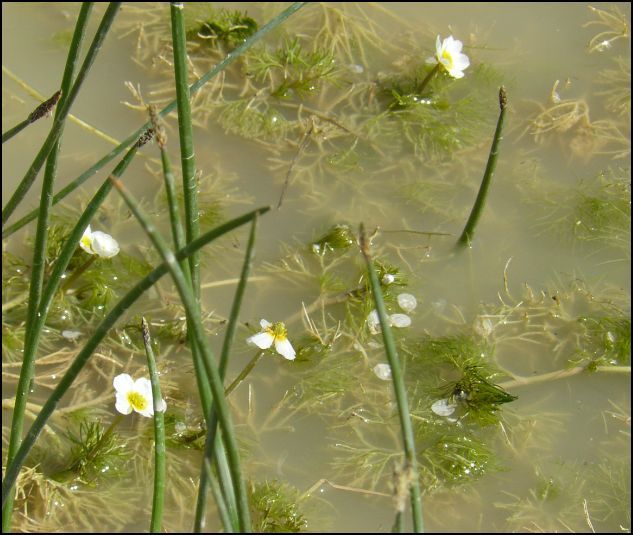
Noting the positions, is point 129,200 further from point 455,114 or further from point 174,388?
point 455,114

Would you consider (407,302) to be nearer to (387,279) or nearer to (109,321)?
(387,279)

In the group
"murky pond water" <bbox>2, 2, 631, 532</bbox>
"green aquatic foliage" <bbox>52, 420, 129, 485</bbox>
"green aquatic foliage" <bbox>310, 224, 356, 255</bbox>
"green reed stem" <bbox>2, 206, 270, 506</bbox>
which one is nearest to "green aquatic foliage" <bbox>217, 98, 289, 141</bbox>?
"murky pond water" <bbox>2, 2, 631, 532</bbox>

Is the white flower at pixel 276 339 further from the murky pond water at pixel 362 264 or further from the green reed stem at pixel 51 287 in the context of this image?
the green reed stem at pixel 51 287

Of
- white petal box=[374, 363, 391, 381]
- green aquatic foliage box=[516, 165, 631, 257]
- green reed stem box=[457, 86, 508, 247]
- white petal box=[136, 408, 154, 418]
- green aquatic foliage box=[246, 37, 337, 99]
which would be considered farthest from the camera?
green aquatic foliage box=[246, 37, 337, 99]

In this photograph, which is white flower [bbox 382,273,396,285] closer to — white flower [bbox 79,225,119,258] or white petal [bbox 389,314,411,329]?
white petal [bbox 389,314,411,329]

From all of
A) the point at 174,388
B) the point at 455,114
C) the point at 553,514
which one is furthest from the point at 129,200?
the point at 455,114

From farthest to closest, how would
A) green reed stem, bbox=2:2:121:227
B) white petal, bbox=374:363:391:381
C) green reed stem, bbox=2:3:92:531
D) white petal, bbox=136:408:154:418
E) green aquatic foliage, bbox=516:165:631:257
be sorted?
1. green aquatic foliage, bbox=516:165:631:257
2. white petal, bbox=374:363:391:381
3. white petal, bbox=136:408:154:418
4. green reed stem, bbox=2:3:92:531
5. green reed stem, bbox=2:2:121:227
